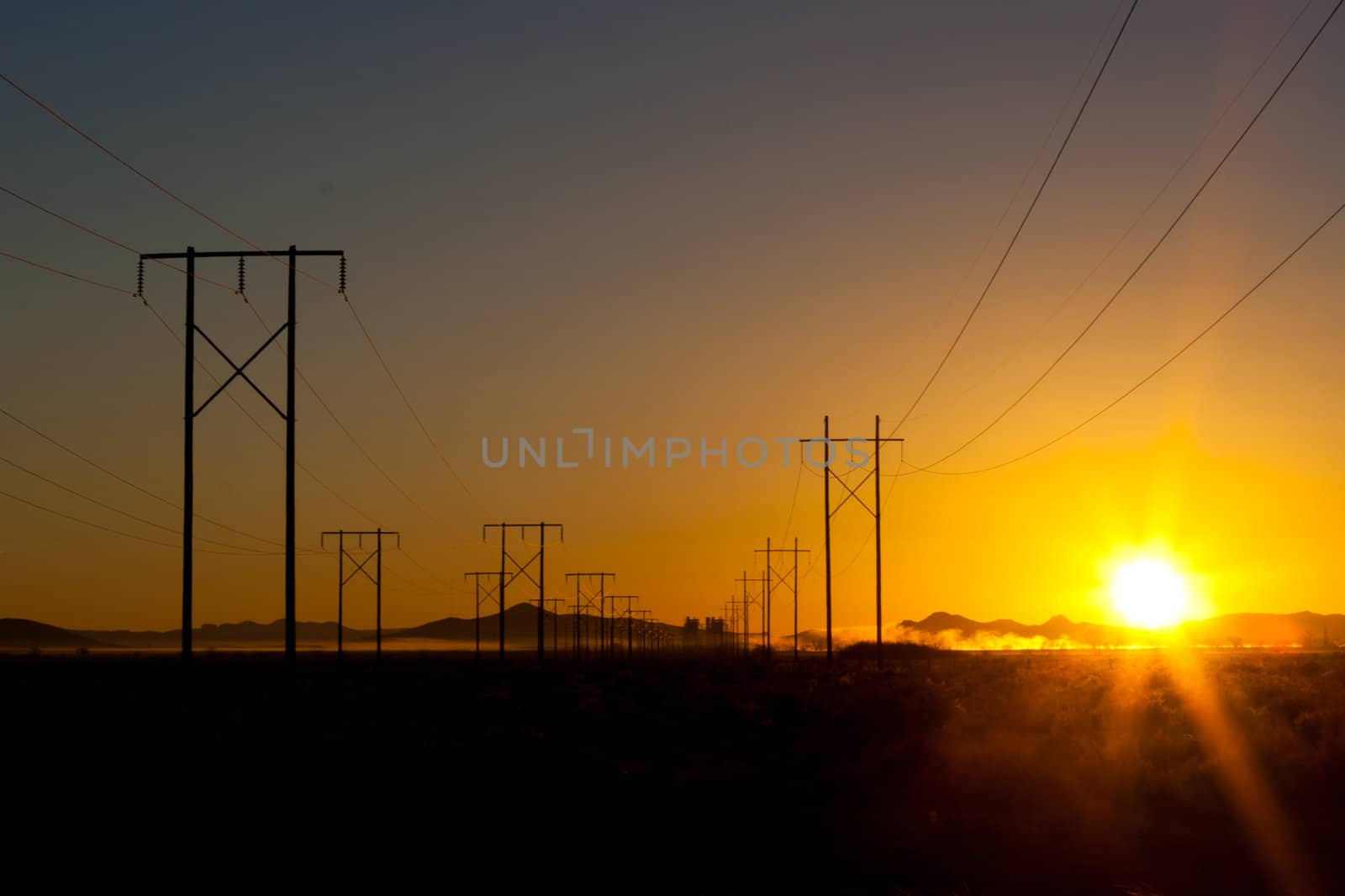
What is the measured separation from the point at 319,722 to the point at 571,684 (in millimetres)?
36243

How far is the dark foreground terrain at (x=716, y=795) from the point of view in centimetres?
1997

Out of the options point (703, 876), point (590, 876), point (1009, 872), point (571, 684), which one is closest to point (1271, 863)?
point (1009, 872)

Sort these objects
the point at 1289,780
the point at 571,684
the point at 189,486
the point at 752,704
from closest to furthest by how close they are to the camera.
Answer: the point at 1289,780 < the point at 189,486 < the point at 752,704 < the point at 571,684

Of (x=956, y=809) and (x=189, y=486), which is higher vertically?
(x=189, y=486)

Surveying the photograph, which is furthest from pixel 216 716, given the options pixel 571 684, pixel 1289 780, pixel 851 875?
pixel 571 684

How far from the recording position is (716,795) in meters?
28.1

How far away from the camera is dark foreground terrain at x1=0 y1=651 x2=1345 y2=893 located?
19969mm

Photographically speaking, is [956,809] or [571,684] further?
[571,684]

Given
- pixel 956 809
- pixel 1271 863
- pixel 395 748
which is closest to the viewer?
pixel 1271 863

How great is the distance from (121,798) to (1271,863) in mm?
17544

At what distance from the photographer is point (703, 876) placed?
19.5 m

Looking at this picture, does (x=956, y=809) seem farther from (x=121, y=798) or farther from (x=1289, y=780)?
(x=121, y=798)

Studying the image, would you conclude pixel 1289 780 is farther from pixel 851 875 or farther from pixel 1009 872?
pixel 851 875

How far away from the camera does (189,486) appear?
1442 inches
